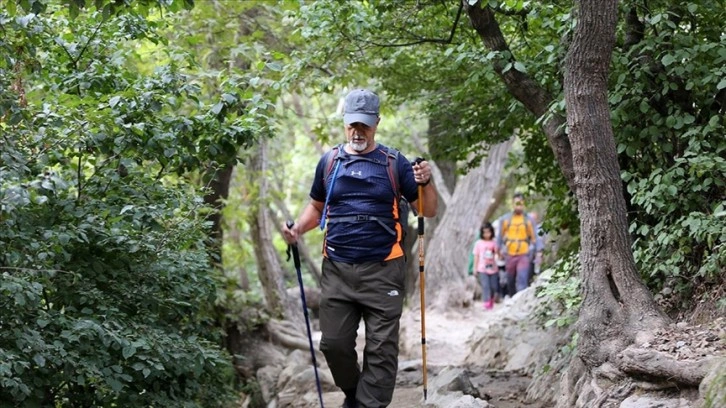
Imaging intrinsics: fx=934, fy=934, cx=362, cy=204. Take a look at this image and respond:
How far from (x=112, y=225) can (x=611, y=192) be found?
127 inches

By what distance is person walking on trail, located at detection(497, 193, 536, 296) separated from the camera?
597 inches

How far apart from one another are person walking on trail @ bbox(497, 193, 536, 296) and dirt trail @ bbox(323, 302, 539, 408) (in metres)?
1.01

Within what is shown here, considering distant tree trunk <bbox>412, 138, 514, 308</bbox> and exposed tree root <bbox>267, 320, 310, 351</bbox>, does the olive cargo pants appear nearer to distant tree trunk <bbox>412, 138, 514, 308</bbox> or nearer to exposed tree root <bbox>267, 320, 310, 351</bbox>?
exposed tree root <bbox>267, 320, 310, 351</bbox>

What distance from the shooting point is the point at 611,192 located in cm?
582

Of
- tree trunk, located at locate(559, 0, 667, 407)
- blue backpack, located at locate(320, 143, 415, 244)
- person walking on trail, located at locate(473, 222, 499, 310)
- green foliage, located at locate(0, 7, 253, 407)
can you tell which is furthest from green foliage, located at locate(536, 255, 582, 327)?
person walking on trail, located at locate(473, 222, 499, 310)

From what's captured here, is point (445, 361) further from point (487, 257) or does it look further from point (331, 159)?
point (331, 159)

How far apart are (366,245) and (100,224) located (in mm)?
1731

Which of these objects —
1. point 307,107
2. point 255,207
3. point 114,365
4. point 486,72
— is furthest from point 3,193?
point 307,107

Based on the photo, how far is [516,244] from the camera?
609 inches

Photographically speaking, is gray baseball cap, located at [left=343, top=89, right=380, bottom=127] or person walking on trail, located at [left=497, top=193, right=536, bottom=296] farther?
person walking on trail, located at [left=497, top=193, right=536, bottom=296]

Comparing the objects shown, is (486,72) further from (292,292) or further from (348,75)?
(292,292)

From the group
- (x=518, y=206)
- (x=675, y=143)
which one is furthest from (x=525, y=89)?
(x=518, y=206)

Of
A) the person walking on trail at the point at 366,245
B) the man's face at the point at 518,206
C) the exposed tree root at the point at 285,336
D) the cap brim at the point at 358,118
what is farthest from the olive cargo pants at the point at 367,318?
the man's face at the point at 518,206

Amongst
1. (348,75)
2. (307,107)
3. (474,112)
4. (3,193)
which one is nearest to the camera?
(3,193)
